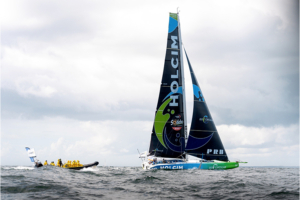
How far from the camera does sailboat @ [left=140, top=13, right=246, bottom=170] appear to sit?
31.5m

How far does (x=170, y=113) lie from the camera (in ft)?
111

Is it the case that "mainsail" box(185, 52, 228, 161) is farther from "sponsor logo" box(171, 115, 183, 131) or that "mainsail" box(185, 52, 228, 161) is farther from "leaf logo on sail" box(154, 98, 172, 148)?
"leaf logo on sail" box(154, 98, 172, 148)

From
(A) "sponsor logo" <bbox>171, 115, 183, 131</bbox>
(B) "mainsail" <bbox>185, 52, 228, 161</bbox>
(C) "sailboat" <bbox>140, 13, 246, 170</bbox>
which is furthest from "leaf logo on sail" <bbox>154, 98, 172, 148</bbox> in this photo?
(B) "mainsail" <bbox>185, 52, 228, 161</bbox>

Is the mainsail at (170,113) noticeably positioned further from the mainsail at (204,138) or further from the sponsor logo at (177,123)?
the mainsail at (204,138)

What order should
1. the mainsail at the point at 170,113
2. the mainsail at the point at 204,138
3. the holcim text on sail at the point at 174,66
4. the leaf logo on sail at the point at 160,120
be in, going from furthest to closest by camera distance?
the holcim text on sail at the point at 174,66
the leaf logo on sail at the point at 160,120
the mainsail at the point at 170,113
the mainsail at the point at 204,138

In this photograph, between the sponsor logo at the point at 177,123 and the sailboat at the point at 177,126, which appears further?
the sponsor logo at the point at 177,123

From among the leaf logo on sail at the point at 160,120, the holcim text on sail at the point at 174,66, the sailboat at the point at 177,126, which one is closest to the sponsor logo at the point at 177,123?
the sailboat at the point at 177,126

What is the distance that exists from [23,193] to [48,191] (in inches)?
43.7

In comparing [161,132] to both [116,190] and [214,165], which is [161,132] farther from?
[116,190]

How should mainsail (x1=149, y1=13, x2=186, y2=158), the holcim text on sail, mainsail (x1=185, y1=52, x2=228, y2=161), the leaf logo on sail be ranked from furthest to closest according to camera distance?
the holcim text on sail → the leaf logo on sail → mainsail (x1=149, y1=13, x2=186, y2=158) → mainsail (x1=185, y1=52, x2=228, y2=161)

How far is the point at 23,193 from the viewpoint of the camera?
1262cm

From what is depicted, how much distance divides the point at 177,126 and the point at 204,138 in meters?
3.70

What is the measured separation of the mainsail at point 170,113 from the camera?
1316 inches

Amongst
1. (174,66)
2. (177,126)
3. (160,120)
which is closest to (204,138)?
(177,126)
